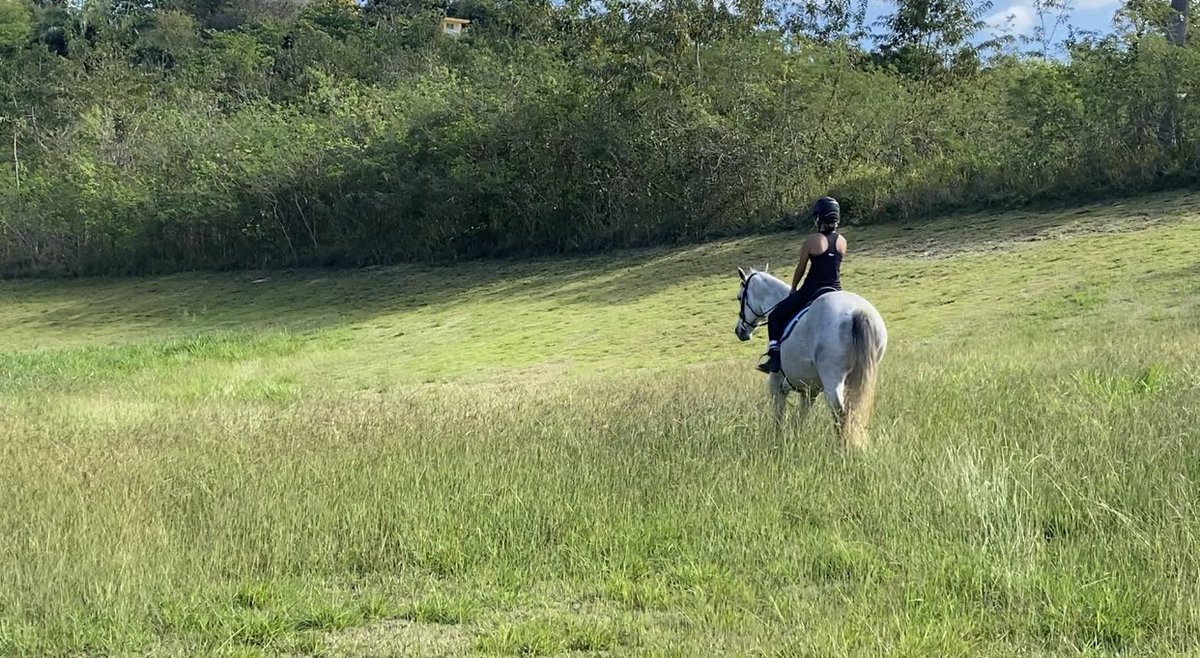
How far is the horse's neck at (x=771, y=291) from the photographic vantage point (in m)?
8.62

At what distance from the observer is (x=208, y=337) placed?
2361cm

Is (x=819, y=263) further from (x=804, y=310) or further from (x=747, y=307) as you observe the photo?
(x=747, y=307)

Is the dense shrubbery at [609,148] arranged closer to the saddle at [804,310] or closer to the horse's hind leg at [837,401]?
the saddle at [804,310]

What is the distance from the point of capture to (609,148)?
30.6 m

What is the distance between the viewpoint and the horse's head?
8.85 m

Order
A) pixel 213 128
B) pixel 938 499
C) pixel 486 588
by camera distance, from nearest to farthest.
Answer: pixel 486 588 < pixel 938 499 < pixel 213 128

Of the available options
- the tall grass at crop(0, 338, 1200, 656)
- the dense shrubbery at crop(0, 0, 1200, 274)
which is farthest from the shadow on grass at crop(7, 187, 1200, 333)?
the tall grass at crop(0, 338, 1200, 656)

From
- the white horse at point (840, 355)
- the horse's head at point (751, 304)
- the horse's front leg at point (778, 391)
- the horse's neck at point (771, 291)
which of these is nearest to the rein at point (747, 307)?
the horse's head at point (751, 304)

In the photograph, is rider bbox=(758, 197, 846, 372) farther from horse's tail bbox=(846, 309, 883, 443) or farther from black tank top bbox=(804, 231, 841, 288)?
horse's tail bbox=(846, 309, 883, 443)

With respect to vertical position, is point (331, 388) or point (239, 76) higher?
point (239, 76)

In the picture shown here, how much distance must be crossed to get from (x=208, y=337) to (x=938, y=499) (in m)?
21.0

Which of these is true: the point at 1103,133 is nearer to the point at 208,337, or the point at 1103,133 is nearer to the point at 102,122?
the point at 208,337

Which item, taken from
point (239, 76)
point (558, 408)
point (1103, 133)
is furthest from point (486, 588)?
point (239, 76)

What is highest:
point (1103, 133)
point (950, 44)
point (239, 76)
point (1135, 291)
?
point (239, 76)
